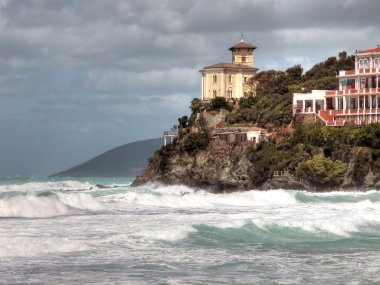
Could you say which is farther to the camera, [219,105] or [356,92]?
[219,105]

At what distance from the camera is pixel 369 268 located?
1188 inches

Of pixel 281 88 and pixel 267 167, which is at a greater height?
pixel 281 88

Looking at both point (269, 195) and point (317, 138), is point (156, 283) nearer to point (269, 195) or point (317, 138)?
point (269, 195)

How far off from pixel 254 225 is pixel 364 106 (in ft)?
122

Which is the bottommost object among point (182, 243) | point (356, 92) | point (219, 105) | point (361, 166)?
point (182, 243)

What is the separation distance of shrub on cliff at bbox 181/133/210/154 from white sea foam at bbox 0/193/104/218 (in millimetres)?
25685

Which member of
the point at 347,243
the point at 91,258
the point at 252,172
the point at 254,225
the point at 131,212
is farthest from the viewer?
the point at 252,172

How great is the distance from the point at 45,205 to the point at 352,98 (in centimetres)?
3499

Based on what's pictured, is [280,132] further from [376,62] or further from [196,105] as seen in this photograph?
[196,105]

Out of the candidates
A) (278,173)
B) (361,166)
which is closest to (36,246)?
(361,166)

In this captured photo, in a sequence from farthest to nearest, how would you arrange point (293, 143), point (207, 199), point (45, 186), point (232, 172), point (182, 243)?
point (45, 186), point (232, 172), point (293, 143), point (207, 199), point (182, 243)

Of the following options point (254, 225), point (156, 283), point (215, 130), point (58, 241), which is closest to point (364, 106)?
point (215, 130)

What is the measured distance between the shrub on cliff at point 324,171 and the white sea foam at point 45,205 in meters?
19.8

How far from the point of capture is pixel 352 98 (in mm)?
78000
